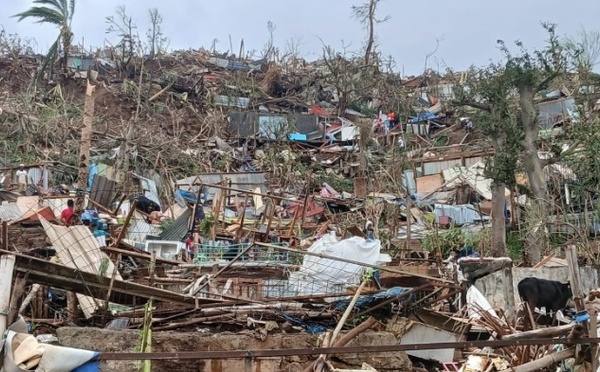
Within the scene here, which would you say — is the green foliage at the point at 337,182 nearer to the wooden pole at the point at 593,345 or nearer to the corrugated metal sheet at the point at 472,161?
the corrugated metal sheet at the point at 472,161

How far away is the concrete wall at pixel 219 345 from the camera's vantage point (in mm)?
5871

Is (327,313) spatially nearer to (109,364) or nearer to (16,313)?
(109,364)

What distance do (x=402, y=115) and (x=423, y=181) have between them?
23.1 ft

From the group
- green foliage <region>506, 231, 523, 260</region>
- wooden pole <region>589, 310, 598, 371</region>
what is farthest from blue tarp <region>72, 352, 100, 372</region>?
green foliage <region>506, 231, 523, 260</region>

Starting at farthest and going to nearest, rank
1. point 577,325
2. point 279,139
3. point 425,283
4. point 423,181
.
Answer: point 279,139 < point 423,181 < point 425,283 < point 577,325

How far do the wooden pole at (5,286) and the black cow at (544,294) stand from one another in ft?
22.0

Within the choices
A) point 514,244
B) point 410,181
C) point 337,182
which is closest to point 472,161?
point 410,181

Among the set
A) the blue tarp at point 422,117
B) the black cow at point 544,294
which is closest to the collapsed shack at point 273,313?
the black cow at point 544,294

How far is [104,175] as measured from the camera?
687 inches

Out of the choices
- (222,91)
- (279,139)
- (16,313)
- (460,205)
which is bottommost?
(16,313)

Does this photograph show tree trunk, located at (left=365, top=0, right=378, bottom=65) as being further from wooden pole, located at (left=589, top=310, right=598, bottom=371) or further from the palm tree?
wooden pole, located at (left=589, top=310, right=598, bottom=371)

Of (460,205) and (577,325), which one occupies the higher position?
(460,205)

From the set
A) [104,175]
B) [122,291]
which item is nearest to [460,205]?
[104,175]

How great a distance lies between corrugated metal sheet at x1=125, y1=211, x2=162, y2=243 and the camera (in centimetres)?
1330
